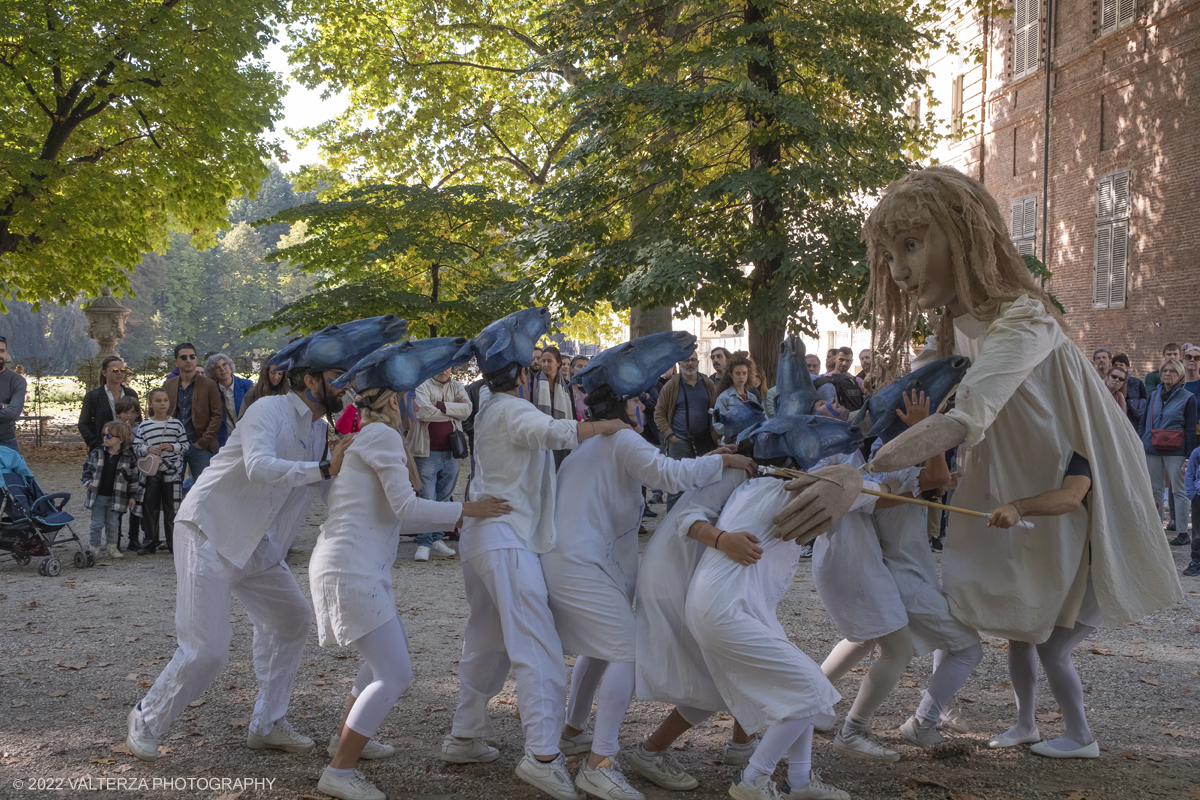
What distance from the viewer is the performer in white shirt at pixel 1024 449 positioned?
341 centimetres

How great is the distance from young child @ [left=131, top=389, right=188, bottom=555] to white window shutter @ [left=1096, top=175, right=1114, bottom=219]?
16.9m

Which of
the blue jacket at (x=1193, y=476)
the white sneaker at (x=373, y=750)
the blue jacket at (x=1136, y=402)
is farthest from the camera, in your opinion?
the blue jacket at (x=1136, y=402)

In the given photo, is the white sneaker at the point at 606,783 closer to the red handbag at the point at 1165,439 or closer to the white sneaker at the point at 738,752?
the white sneaker at the point at 738,752

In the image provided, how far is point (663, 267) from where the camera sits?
34.4 ft

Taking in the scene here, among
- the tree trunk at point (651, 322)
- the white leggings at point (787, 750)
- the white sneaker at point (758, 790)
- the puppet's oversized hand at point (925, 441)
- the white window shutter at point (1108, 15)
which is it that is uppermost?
the white window shutter at point (1108, 15)

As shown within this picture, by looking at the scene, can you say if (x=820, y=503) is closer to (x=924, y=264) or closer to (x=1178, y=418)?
(x=924, y=264)

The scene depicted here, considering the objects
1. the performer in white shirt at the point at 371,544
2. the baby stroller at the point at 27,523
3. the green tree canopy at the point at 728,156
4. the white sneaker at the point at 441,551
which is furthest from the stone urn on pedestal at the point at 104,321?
the performer in white shirt at the point at 371,544

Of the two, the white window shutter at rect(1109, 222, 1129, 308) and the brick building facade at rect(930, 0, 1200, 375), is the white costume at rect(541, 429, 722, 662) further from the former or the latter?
the white window shutter at rect(1109, 222, 1129, 308)

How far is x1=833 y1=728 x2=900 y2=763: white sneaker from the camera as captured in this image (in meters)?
3.99

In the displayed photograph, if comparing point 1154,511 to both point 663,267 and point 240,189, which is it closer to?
point 663,267

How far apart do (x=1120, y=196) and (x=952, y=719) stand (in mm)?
16727

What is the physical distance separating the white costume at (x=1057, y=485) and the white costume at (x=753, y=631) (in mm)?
805

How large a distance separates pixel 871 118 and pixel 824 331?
17130 mm

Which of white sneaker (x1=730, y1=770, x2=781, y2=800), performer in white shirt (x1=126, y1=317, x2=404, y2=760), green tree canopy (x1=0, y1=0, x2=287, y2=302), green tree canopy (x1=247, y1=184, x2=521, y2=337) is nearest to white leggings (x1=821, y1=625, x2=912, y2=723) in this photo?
white sneaker (x1=730, y1=770, x2=781, y2=800)
